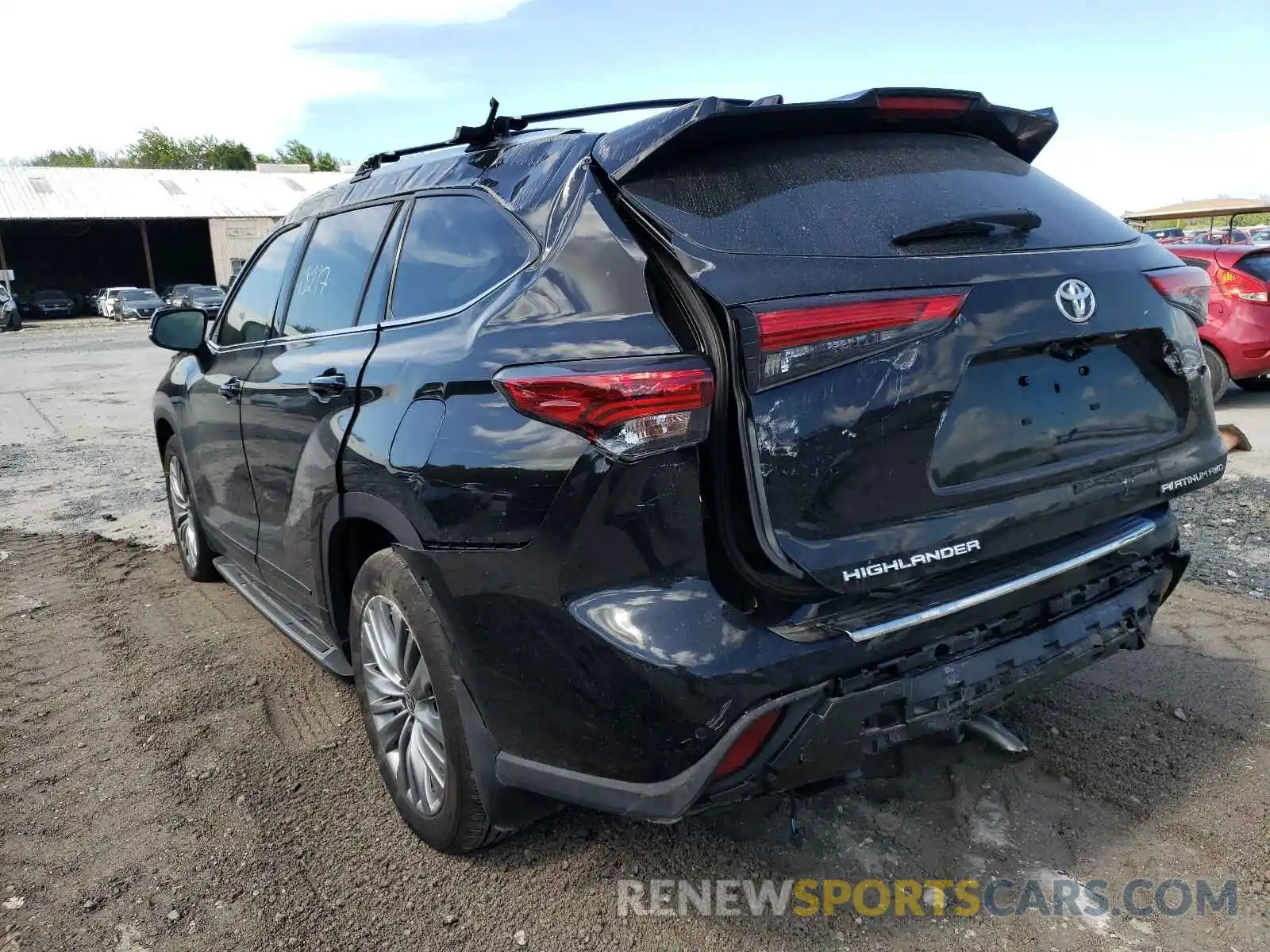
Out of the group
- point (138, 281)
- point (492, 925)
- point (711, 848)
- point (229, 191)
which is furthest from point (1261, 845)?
point (138, 281)

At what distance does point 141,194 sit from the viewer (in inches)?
1802

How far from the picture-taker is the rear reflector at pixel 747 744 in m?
1.94

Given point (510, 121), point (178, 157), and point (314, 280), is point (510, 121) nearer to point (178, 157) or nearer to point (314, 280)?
point (314, 280)

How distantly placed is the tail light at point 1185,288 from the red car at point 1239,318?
7284 millimetres

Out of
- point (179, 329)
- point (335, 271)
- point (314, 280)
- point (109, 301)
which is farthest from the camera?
point (109, 301)

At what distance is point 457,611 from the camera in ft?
7.39

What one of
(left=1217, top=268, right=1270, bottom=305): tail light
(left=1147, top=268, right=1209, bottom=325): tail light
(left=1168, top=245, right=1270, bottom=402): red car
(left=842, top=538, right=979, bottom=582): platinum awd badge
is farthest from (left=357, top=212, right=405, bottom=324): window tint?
(left=1217, top=268, right=1270, bottom=305): tail light

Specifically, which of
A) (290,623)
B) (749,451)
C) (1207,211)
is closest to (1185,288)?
(749,451)

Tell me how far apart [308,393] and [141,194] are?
5022 centimetres

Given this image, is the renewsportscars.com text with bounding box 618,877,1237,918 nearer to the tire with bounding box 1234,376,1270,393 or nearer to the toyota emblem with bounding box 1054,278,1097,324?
the toyota emblem with bounding box 1054,278,1097,324

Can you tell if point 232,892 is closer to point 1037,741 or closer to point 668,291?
point 668,291

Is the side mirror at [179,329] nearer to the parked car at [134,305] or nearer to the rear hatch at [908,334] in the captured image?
the rear hatch at [908,334]

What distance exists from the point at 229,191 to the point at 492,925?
51375 millimetres

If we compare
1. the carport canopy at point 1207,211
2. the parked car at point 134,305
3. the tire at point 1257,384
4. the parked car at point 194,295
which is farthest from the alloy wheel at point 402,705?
the parked car at point 134,305
